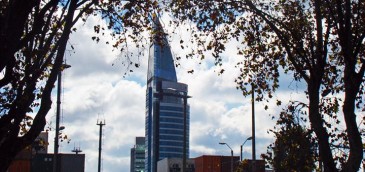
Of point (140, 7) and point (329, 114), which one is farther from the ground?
point (140, 7)

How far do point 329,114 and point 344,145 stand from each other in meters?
0.88

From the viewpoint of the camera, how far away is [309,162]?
16.4 meters

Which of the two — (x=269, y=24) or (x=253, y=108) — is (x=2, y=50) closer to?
(x=269, y=24)

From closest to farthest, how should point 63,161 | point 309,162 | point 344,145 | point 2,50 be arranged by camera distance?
point 2,50 < point 344,145 < point 309,162 < point 63,161

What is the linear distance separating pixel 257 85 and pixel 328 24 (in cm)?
281

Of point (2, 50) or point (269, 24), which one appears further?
point (269, 24)

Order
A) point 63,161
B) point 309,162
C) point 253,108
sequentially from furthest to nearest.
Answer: point 63,161, point 253,108, point 309,162

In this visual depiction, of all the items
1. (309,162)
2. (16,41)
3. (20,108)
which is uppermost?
(16,41)

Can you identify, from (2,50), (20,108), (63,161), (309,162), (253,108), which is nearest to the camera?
(2,50)

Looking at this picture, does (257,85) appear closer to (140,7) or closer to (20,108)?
(140,7)

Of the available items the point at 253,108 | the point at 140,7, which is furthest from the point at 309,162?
the point at 253,108

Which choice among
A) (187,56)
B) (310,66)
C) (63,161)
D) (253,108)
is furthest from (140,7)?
(63,161)

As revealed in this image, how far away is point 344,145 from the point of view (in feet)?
50.3

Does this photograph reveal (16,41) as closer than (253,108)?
Yes
